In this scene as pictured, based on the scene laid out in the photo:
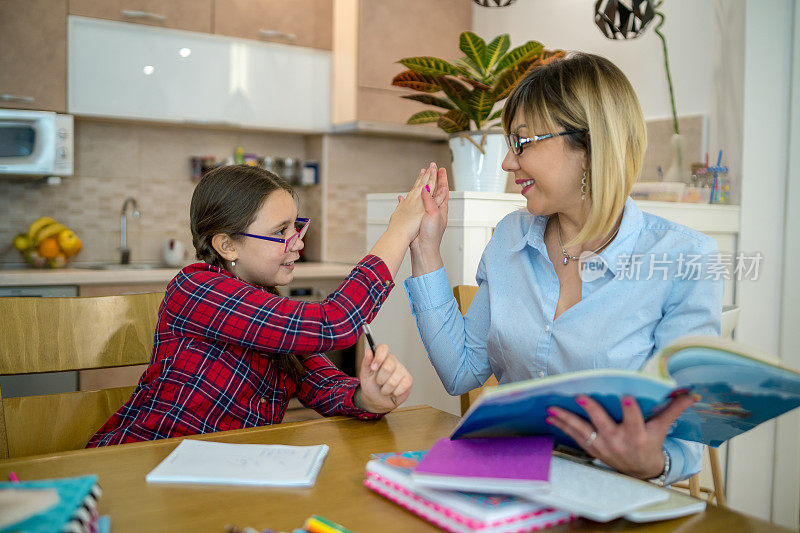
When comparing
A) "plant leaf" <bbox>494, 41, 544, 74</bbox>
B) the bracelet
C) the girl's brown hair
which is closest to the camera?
the bracelet

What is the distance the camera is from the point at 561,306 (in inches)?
51.1

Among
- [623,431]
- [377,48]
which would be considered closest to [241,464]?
[623,431]

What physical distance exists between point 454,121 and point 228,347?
109cm

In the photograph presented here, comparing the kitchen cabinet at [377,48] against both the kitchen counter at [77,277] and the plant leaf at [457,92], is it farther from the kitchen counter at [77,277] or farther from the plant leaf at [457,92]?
the plant leaf at [457,92]

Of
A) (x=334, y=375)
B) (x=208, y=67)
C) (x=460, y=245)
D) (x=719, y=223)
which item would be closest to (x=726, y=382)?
(x=334, y=375)

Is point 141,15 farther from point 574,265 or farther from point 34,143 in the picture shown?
point 574,265

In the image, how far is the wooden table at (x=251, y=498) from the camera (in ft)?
2.46

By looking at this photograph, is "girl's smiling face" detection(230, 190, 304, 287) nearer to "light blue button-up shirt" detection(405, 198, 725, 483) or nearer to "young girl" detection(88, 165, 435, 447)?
"young girl" detection(88, 165, 435, 447)

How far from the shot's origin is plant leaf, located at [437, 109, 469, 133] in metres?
2.09

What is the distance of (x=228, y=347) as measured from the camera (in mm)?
1299

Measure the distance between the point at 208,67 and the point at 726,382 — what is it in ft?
10.3

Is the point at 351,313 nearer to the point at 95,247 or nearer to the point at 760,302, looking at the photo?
the point at 760,302

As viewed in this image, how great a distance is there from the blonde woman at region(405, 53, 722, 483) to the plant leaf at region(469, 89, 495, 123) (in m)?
0.68

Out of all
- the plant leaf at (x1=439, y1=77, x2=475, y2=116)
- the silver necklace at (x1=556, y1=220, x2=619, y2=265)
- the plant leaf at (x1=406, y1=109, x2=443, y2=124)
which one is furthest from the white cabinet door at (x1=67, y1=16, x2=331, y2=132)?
the silver necklace at (x1=556, y1=220, x2=619, y2=265)
